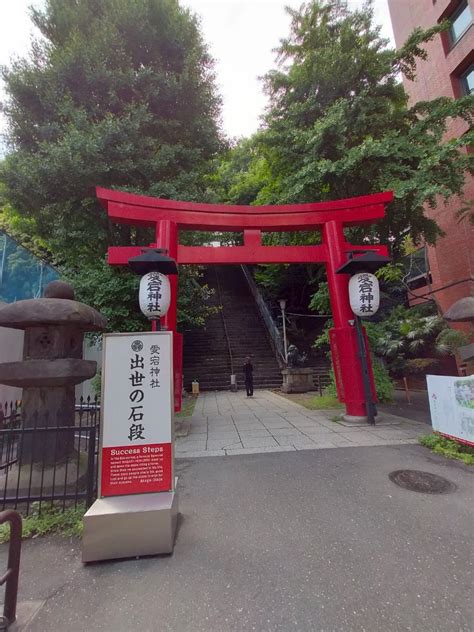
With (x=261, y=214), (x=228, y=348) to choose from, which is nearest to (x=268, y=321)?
(x=228, y=348)

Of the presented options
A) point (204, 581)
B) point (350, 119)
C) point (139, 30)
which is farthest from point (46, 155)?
point (204, 581)

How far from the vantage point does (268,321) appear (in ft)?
62.8

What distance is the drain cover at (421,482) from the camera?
12.6 feet

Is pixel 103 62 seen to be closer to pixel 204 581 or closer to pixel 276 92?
pixel 276 92

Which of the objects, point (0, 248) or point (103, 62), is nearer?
point (0, 248)

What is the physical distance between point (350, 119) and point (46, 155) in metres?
8.96

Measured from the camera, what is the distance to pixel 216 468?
479 cm

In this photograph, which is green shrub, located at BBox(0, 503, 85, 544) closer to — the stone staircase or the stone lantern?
the stone lantern

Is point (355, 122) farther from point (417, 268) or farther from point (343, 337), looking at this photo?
point (417, 268)

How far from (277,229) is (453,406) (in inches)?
221

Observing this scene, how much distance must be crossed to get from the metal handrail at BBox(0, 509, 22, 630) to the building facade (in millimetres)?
13274

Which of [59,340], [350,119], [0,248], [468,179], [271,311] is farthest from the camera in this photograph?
[271,311]

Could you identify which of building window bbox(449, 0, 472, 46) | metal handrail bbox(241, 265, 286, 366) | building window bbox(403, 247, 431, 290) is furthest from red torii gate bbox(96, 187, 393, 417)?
building window bbox(449, 0, 472, 46)

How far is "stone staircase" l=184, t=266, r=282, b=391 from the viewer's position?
1541cm
